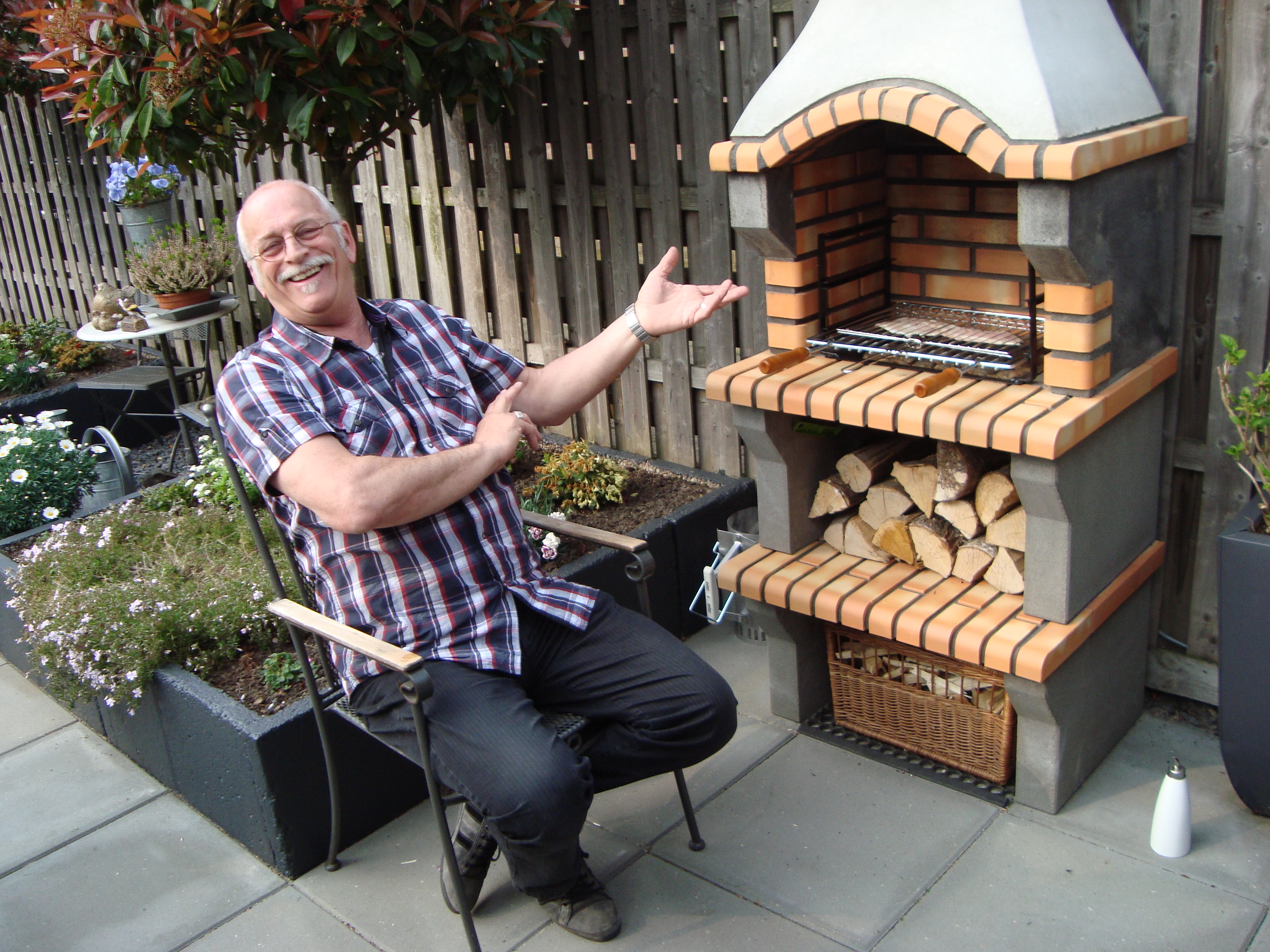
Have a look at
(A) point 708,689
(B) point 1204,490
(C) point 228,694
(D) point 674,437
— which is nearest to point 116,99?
(C) point 228,694

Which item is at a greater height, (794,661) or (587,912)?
(794,661)

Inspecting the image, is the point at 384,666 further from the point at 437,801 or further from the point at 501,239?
the point at 501,239

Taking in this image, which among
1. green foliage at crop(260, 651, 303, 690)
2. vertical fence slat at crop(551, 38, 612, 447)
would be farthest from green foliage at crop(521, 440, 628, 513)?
green foliage at crop(260, 651, 303, 690)

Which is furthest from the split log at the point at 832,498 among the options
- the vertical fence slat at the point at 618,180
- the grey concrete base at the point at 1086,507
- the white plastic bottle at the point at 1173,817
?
the vertical fence slat at the point at 618,180

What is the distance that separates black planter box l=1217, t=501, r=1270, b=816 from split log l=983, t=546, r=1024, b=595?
0.42 m

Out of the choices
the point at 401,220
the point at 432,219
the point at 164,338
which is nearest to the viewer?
the point at 432,219

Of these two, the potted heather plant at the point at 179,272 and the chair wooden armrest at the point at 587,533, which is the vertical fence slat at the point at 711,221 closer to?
the chair wooden armrest at the point at 587,533

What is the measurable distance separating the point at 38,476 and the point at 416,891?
2465mm

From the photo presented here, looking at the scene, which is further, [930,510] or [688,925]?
[930,510]

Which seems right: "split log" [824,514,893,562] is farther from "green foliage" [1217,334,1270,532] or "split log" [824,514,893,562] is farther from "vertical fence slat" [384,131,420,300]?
"vertical fence slat" [384,131,420,300]

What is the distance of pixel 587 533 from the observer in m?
2.58

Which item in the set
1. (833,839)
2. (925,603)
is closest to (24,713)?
(833,839)

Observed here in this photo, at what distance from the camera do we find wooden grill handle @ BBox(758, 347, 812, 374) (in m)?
2.66

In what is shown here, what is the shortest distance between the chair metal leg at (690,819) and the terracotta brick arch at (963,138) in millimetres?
1461
